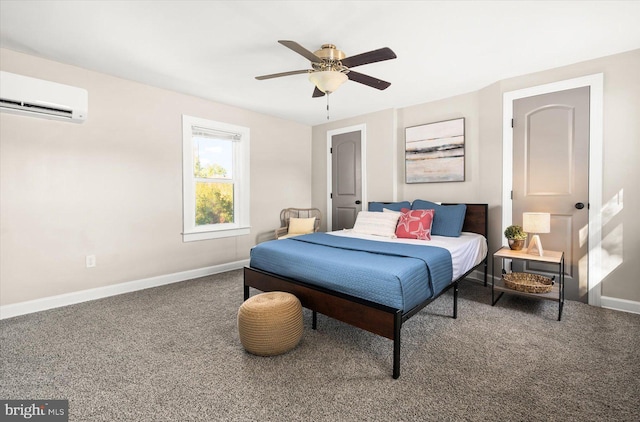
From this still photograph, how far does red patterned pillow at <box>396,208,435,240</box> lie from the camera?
330cm

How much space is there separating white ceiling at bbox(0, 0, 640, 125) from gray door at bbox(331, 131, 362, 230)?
1.63 m

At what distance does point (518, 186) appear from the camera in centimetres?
338

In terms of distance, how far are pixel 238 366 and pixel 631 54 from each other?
4.38 metres

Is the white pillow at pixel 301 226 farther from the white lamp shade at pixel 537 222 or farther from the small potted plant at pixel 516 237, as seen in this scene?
the white lamp shade at pixel 537 222

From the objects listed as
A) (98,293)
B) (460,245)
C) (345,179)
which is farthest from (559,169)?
(98,293)

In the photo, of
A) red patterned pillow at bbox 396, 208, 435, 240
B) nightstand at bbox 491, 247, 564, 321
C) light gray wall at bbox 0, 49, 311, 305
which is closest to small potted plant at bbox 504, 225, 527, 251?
nightstand at bbox 491, 247, 564, 321

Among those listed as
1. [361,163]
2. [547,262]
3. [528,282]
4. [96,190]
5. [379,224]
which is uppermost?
[361,163]

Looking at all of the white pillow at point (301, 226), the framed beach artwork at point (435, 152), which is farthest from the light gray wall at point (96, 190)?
the framed beach artwork at point (435, 152)

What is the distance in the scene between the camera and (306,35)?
245 cm

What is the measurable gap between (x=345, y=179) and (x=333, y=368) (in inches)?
141

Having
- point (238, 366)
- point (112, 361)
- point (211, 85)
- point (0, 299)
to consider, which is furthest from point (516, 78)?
point (0, 299)

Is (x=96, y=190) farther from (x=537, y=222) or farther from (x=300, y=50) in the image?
(x=537, y=222)

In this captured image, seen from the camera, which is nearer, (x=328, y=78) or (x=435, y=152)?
(x=328, y=78)

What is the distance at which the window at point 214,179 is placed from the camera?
3.95 meters
